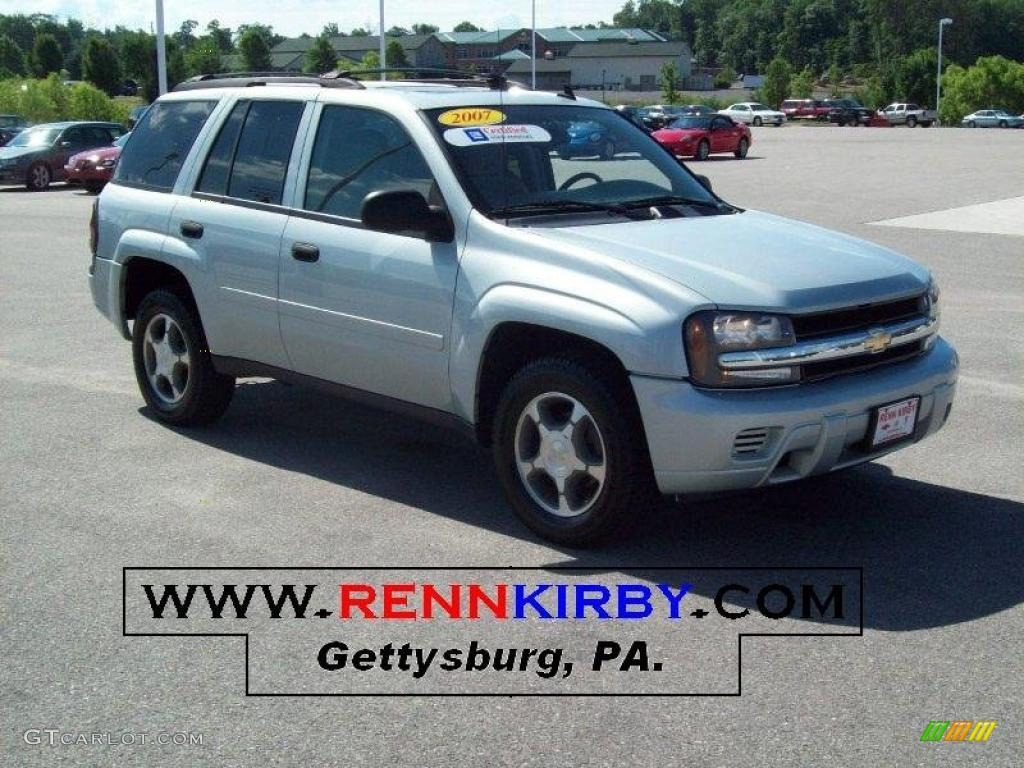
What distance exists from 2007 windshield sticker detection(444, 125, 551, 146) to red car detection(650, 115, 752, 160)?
34.2 metres

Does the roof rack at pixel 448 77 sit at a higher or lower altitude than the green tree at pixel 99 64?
lower

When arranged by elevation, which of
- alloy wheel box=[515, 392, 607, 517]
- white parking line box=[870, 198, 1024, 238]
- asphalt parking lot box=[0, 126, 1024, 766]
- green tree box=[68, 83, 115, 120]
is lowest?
asphalt parking lot box=[0, 126, 1024, 766]

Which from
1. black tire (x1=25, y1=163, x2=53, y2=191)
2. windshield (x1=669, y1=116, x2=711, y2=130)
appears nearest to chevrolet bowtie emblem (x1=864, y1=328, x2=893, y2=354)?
black tire (x1=25, y1=163, x2=53, y2=191)

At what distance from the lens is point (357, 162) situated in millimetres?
6355

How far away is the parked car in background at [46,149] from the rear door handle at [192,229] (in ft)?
81.2

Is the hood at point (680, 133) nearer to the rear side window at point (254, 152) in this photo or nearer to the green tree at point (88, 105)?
the green tree at point (88, 105)

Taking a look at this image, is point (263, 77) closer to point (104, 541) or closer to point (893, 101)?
point (104, 541)

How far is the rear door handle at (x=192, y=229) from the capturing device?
22.9 ft

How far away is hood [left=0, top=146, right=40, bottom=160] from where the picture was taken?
3002 cm

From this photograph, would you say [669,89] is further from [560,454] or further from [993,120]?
[560,454]

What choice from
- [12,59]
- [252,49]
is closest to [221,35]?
[12,59]

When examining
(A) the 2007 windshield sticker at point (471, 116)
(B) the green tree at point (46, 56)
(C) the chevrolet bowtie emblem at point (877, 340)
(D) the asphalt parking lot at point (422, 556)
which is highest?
(B) the green tree at point (46, 56)

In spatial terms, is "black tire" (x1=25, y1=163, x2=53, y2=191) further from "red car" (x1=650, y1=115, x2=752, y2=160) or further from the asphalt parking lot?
the asphalt parking lot

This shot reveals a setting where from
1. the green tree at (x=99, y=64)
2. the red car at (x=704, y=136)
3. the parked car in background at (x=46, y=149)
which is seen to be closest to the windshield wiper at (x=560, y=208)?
the parked car in background at (x=46, y=149)
